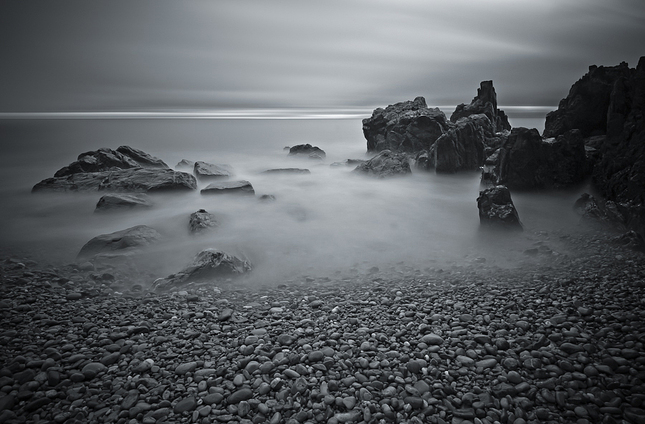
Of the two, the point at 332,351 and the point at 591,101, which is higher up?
the point at 591,101

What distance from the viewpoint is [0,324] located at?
566 cm

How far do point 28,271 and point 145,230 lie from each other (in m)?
3.12

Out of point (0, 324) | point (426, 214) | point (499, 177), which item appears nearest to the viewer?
point (0, 324)

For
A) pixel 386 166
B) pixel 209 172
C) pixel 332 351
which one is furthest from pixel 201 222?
pixel 386 166

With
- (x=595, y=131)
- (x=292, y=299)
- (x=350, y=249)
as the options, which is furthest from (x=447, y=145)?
(x=292, y=299)

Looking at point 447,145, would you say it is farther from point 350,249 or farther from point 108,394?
point 108,394

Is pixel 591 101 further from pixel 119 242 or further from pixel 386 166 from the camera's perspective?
pixel 119 242

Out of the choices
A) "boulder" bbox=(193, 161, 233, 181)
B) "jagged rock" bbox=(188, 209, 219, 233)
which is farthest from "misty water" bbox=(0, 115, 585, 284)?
"boulder" bbox=(193, 161, 233, 181)

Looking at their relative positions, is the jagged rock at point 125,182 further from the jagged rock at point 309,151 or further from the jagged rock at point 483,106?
the jagged rock at point 483,106

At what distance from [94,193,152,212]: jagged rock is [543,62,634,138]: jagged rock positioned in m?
21.8

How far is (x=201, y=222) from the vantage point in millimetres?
11477

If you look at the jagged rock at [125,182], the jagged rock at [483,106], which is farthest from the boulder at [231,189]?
the jagged rock at [483,106]

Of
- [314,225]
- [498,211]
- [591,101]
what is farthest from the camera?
[591,101]

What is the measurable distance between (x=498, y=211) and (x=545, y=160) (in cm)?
605
